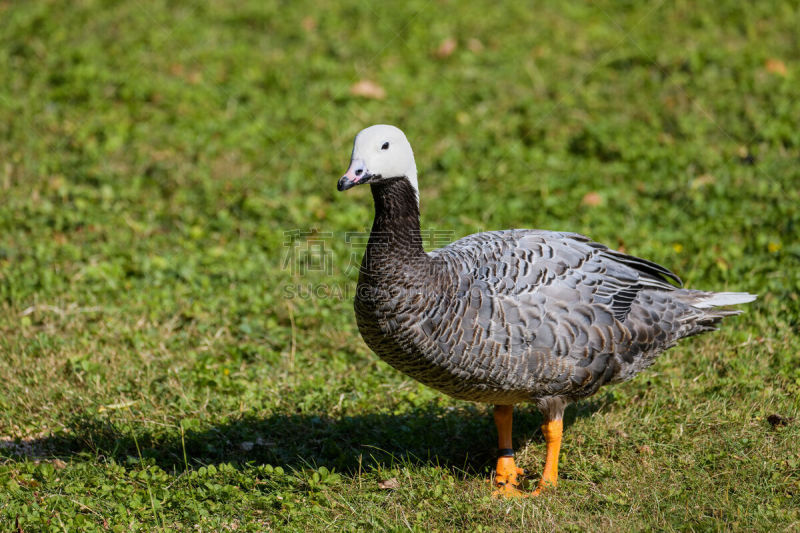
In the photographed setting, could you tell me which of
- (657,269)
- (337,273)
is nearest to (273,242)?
(337,273)

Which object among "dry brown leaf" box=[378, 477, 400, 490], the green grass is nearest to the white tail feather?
the green grass

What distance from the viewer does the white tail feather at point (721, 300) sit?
4919mm

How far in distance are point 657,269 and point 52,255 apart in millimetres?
4828

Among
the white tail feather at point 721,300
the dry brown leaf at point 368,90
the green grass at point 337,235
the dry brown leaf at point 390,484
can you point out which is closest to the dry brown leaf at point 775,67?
the green grass at point 337,235

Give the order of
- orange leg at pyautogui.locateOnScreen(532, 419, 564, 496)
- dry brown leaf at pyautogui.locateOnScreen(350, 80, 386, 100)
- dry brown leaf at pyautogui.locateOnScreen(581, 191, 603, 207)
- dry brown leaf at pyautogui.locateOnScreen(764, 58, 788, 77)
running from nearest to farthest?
orange leg at pyautogui.locateOnScreen(532, 419, 564, 496) < dry brown leaf at pyautogui.locateOnScreen(581, 191, 603, 207) < dry brown leaf at pyautogui.locateOnScreen(764, 58, 788, 77) < dry brown leaf at pyautogui.locateOnScreen(350, 80, 386, 100)

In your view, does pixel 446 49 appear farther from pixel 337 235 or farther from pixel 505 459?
pixel 505 459

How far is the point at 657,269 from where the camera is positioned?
498cm

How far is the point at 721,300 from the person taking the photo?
4.97m

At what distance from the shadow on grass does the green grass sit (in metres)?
0.02

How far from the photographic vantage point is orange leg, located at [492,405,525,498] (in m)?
4.65

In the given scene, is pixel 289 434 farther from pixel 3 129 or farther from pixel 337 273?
pixel 3 129

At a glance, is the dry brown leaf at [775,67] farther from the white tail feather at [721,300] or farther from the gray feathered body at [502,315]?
Result: the gray feathered body at [502,315]

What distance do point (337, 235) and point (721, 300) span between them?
3484 mm

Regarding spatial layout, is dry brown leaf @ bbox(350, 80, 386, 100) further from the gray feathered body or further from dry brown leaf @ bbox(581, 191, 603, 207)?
the gray feathered body
